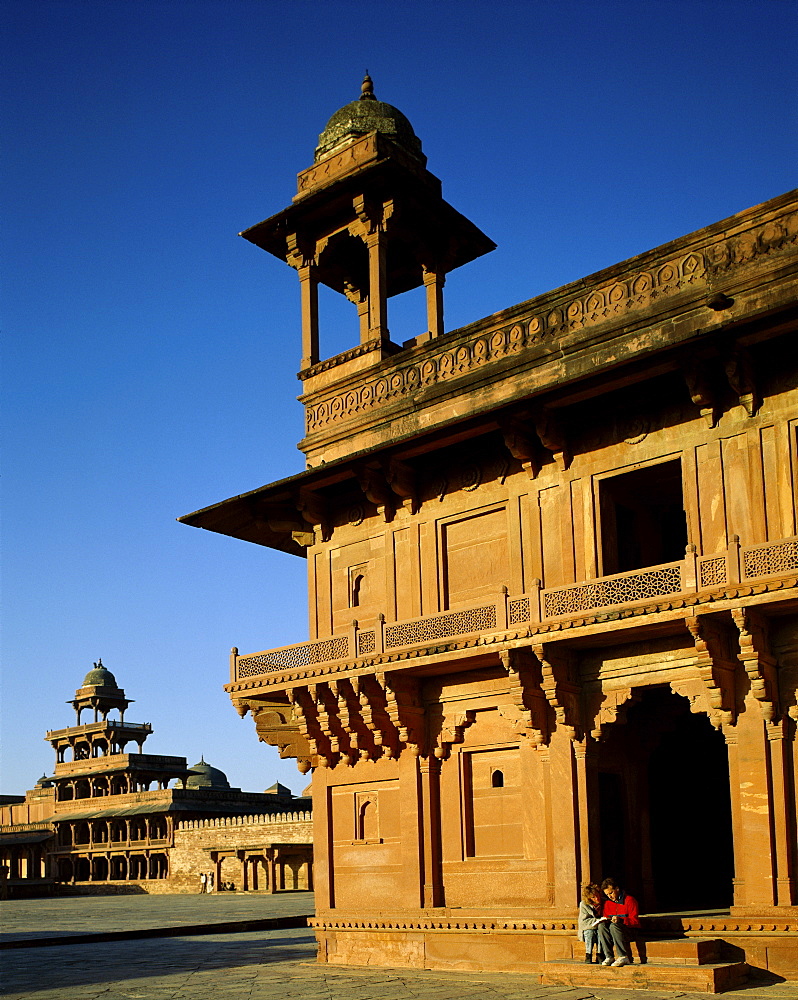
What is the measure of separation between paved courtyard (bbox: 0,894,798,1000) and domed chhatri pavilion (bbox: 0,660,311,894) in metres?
18.9

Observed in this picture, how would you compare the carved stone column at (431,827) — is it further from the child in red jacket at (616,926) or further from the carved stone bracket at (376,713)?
the child in red jacket at (616,926)

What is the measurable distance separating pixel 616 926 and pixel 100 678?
59.2 metres

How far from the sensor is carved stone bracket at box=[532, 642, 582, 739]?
15008 millimetres

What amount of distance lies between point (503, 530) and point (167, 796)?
42527mm

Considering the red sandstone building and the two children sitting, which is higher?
the red sandstone building

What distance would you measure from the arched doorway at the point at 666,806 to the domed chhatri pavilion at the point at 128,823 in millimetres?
25338

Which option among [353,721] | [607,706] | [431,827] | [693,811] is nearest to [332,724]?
[353,721]

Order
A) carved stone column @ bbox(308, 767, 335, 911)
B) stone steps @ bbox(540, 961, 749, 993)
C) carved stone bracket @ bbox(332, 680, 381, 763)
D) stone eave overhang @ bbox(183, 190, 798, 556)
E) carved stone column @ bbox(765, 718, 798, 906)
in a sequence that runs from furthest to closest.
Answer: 1. carved stone column @ bbox(308, 767, 335, 911)
2. carved stone bracket @ bbox(332, 680, 381, 763)
3. stone eave overhang @ bbox(183, 190, 798, 556)
4. carved stone column @ bbox(765, 718, 798, 906)
5. stone steps @ bbox(540, 961, 749, 993)

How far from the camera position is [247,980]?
606 inches

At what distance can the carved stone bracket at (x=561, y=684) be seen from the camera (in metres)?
15.0

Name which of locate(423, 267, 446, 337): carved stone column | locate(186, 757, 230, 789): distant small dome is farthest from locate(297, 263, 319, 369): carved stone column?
locate(186, 757, 230, 789): distant small dome

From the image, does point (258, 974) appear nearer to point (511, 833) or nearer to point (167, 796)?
point (511, 833)

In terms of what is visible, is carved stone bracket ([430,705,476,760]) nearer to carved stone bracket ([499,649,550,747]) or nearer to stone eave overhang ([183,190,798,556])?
carved stone bracket ([499,649,550,747])

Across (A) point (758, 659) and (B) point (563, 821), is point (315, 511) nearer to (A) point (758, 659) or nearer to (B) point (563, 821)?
(B) point (563, 821)
